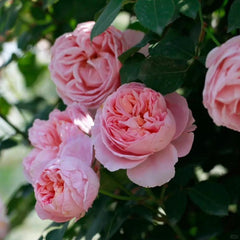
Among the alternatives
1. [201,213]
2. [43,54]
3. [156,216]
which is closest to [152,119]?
[156,216]

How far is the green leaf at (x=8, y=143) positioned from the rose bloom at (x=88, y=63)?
13.4 inches

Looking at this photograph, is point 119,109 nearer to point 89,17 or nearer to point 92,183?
point 92,183

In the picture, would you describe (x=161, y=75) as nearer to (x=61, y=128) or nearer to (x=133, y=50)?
(x=133, y=50)

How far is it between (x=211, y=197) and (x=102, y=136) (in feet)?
0.82

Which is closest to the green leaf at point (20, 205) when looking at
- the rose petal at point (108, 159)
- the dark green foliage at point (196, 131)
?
the dark green foliage at point (196, 131)

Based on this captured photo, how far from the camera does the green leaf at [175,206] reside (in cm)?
94

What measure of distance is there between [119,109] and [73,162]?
97mm

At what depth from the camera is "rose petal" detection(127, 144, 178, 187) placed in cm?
72

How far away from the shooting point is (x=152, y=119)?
71 centimetres

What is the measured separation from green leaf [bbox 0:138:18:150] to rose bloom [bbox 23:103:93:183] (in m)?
0.33

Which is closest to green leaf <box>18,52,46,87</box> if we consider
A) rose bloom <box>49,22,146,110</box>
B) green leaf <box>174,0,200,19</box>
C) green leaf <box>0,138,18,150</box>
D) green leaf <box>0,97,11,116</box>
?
green leaf <box>0,97,11,116</box>

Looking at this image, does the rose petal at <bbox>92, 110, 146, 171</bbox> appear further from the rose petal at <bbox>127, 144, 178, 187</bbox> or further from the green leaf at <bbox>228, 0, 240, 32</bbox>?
the green leaf at <bbox>228, 0, 240, 32</bbox>

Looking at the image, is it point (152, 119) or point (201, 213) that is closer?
point (152, 119)

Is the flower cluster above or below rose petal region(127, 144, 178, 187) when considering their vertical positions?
above
